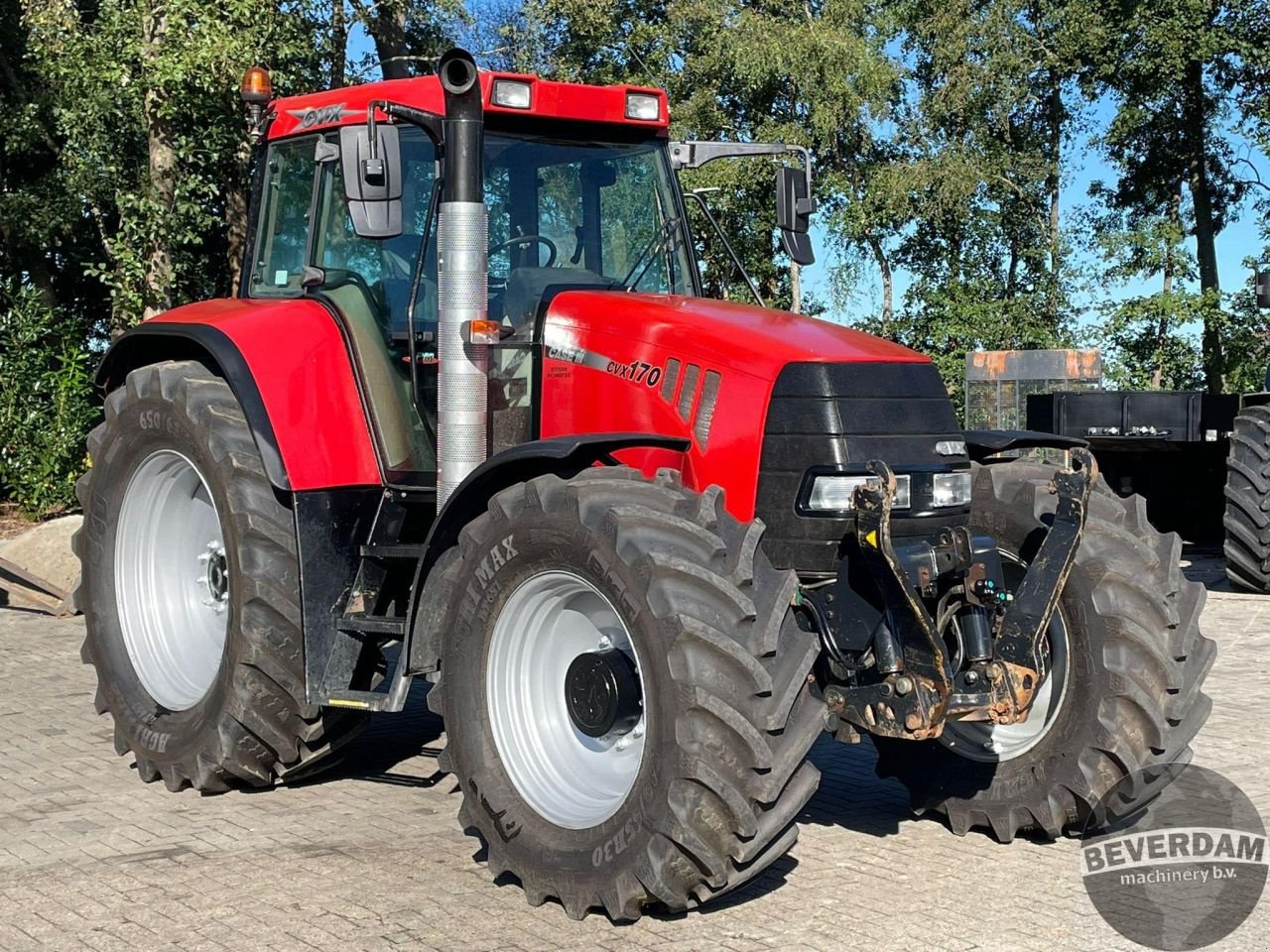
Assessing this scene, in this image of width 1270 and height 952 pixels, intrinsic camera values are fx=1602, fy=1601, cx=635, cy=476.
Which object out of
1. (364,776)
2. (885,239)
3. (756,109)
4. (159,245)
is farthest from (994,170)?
(364,776)

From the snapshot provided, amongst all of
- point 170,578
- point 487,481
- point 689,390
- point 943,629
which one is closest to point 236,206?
point 170,578

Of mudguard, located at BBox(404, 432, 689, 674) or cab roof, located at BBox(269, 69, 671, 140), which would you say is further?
cab roof, located at BBox(269, 69, 671, 140)

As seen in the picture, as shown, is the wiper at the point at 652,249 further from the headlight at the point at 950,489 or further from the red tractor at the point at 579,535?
the headlight at the point at 950,489

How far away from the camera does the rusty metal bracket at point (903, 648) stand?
487 cm

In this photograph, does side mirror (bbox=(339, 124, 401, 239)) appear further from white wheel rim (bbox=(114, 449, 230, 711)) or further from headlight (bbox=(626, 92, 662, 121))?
white wheel rim (bbox=(114, 449, 230, 711))

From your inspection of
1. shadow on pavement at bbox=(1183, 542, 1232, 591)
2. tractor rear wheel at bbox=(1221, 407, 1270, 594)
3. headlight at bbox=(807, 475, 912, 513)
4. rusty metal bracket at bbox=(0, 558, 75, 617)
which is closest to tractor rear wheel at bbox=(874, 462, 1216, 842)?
headlight at bbox=(807, 475, 912, 513)

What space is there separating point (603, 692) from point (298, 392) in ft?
6.40

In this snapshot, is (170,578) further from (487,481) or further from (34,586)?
(34,586)

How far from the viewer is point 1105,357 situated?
Result: 29.8 meters

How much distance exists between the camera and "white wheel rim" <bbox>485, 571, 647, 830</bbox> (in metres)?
5.04

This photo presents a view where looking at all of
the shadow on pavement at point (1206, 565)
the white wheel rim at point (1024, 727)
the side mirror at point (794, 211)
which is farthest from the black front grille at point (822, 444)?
the shadow on pavement at point (1206, 565)

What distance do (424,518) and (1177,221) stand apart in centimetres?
2686

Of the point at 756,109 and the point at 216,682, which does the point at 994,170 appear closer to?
the point at 756,109

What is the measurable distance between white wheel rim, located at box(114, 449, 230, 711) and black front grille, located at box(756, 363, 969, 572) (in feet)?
9.03
